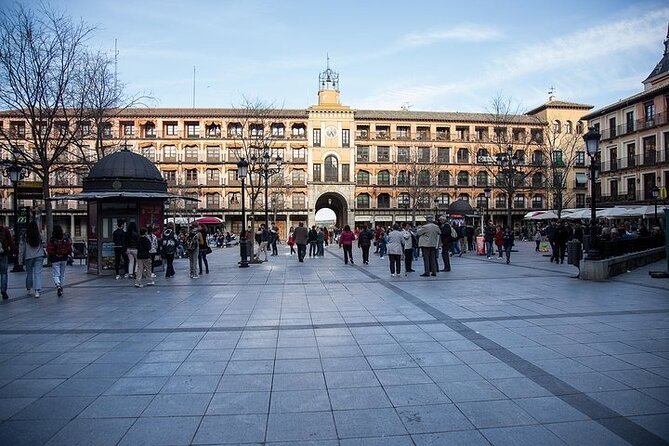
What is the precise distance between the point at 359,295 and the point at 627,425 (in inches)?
271

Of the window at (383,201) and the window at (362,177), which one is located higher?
the window at (362,177)

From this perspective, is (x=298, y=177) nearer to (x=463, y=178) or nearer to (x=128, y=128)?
(x=463, y=178)

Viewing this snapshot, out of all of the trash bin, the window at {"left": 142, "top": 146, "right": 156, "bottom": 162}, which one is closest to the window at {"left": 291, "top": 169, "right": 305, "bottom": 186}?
the window at {"left": 142, "top": 146, "right": 156, "bottom": 162}

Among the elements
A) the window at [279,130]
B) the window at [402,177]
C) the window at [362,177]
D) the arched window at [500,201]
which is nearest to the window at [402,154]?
the window at [402,177]

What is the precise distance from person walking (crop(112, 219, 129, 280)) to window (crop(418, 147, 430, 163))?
48903 millimetres

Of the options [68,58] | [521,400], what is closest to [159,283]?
[521,400]

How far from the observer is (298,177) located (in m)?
57.8

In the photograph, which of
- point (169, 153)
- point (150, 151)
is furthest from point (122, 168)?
point (150, 151)

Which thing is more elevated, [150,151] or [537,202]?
[150,151]

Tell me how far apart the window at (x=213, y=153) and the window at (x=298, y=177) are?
385 inches

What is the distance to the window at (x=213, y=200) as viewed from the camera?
57.5 meters

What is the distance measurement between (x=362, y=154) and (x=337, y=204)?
7.59 metres

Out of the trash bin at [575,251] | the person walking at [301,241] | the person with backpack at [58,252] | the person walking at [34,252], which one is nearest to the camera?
the person walking at [34,252]

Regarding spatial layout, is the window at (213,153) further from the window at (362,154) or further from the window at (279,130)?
the window at (362,154)
